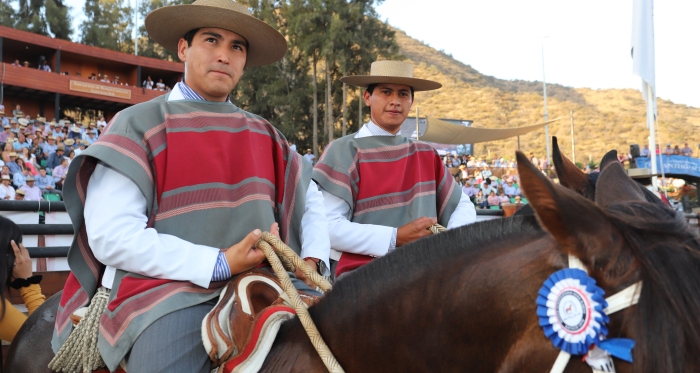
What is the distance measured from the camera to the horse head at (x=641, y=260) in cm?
106

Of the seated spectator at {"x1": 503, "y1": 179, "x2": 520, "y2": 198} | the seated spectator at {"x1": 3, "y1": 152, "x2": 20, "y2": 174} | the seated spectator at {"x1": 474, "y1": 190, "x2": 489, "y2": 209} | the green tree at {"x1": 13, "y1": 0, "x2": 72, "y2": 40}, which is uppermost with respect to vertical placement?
the green tree at {"x1": 13, "y1": 0, "x2": 72, "y2": 40}

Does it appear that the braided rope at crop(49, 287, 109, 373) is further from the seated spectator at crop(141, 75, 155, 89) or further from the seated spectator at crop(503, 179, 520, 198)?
the seated spectator at crop(141, 75, 155, 89)

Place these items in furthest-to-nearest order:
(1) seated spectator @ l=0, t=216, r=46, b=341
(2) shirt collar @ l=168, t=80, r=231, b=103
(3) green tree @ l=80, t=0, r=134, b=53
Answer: (3) green tree @ l=80, t=0, r=134, b=53, (1) seated spectator @ l=0, t=216, r=46, b=341, (2) shirt collar @ l=168, t=80, r=231, b=103

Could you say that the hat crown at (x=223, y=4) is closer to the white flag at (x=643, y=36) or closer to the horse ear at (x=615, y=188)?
the horse ear at (x=615, y=188)

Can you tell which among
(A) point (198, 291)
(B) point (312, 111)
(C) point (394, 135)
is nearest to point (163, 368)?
(A) point (198, 291)

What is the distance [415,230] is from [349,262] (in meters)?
0.71

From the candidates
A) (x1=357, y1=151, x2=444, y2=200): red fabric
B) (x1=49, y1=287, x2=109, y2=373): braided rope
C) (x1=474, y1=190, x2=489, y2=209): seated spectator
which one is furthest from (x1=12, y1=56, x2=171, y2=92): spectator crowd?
(x1=49, y1=287, x2=109, y2=373): braided rope

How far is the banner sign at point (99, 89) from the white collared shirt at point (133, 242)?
120 ft

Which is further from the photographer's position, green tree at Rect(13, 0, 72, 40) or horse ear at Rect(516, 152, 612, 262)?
green tree at Rect(13, 0, 72, 40)

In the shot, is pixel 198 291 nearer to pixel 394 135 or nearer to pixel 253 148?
pixel 253 148

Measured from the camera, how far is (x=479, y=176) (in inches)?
992

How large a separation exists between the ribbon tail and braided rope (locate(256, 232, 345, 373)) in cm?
71

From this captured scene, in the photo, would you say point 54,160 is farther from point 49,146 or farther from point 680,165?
point 680,165

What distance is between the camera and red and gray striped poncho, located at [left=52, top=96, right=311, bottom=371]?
1.99 metres
